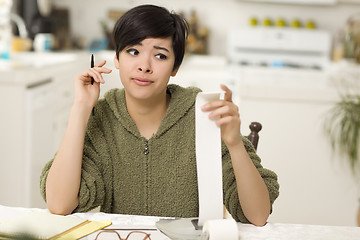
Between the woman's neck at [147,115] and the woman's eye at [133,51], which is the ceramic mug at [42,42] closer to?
the woman's neck at [147,115]

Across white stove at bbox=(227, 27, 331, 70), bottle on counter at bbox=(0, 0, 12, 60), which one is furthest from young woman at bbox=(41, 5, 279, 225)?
white stove at bbox=(227, 27, 331, 70)

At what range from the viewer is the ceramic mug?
396 centimetres

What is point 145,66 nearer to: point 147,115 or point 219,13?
point 147,115

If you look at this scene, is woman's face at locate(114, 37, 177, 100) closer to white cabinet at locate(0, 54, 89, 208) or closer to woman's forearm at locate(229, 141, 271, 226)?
woman's forearm at locate(229, 141, 271, 226)

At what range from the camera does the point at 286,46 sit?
445 centimetres

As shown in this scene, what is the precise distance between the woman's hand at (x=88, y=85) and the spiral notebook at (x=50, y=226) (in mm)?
272

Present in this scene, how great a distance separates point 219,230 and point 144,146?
1.31 feet

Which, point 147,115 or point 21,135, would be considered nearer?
point 147,115

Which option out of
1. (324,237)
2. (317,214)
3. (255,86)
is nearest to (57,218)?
(324,237)

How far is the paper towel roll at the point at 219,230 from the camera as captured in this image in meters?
0.91

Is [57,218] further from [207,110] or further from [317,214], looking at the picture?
[317,214]

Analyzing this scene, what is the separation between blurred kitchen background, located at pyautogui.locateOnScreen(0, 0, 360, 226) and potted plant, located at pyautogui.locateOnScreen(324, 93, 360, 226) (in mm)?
34

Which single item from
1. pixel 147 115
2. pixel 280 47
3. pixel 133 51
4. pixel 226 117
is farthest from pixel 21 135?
pixel 280 47

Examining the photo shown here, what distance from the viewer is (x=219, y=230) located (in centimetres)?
92
